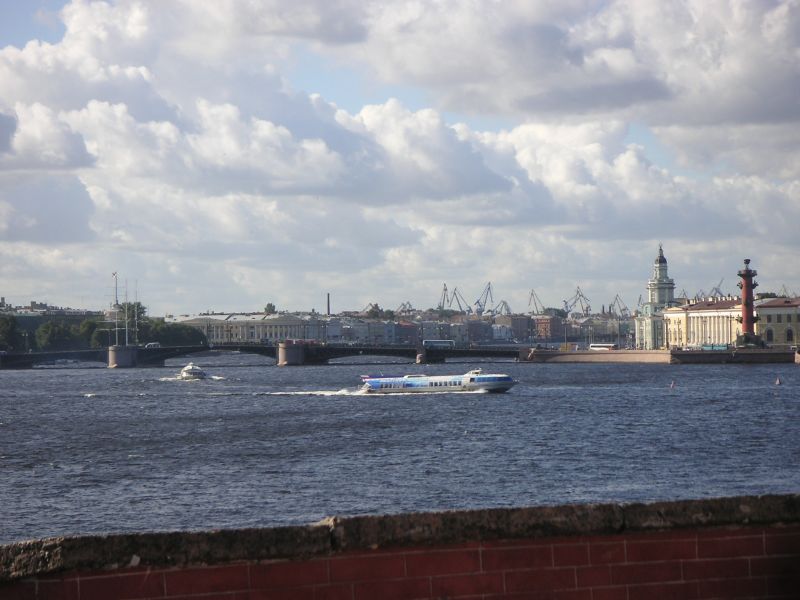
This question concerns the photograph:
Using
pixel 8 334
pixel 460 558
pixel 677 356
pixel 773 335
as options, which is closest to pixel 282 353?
pixel 677 356

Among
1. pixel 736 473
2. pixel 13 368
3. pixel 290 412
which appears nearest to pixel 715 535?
pixel 736 473

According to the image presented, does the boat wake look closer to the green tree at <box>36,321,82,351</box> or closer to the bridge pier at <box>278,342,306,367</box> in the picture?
the bridge pier at <box>278,342,306,367</box>

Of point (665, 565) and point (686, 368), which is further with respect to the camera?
point (686, 368)

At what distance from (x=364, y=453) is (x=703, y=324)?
9763 cm

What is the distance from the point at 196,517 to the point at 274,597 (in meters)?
15.4

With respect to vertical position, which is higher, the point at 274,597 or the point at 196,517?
the point at 274,597

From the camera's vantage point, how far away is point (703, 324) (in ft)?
403

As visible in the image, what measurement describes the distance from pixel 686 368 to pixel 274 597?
86658 millimetres

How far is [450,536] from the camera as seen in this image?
4012 millimetres

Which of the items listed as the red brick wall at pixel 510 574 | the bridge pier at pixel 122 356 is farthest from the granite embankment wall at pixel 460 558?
the bridge pier at pixel 122 356

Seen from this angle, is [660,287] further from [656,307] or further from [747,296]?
[747,296]

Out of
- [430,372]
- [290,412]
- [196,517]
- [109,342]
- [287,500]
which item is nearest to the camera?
[196,517]

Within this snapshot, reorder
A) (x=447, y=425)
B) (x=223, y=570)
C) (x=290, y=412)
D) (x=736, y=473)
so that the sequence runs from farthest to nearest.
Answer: (x=290, y=412) → (x=447, y=425) → (x=736, y=473) → (x=223, y=570)

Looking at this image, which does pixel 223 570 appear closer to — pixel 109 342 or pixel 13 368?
pixel 13 368
